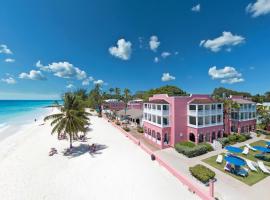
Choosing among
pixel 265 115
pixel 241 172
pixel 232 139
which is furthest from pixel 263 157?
pixel 265 115

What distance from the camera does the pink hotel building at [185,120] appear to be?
2444 cm

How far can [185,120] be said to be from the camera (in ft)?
83.8

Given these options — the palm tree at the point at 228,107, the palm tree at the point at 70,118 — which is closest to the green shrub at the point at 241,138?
the palm tree at the point at 228,107

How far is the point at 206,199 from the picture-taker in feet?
38.9

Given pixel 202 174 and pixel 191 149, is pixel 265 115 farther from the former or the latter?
pixel 202 174

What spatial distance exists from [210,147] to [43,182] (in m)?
20.8

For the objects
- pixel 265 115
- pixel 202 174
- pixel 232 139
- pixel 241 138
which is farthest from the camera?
pixel 265 115

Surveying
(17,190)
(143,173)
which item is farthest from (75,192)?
(143,173)

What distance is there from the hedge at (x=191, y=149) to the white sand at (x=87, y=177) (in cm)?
480

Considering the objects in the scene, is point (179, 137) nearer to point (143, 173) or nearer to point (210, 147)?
point (210, 147)

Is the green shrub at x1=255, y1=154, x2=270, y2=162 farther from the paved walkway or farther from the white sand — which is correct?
the white sand

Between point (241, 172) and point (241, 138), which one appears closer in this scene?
point (241, 172)

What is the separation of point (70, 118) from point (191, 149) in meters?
17.0

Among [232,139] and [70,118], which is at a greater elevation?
[70,118]
